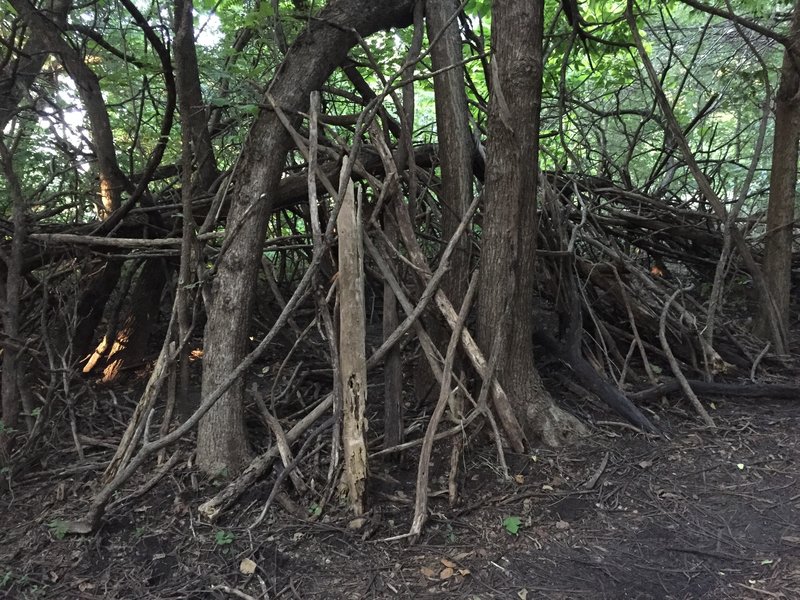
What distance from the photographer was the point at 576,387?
394cm

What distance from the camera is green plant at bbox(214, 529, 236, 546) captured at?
2.63 meters

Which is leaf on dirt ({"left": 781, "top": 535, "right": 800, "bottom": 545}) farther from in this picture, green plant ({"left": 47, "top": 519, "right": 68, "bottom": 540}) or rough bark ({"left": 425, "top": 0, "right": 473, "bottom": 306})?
green plant ({"left": 47, "top": 519, "right": 68, "bottom": 540})

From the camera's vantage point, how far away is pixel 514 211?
3297 millimetres

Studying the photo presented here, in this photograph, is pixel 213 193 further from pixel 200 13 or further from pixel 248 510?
pixel 248 510

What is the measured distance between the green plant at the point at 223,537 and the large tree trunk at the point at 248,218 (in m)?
0.48

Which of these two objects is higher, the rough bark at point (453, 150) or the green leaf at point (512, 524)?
the rough bark at point (453, 150)

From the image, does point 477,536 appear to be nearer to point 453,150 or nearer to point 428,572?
point 428,572

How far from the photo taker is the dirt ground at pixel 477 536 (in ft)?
7.83

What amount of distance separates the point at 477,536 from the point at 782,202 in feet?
12.2

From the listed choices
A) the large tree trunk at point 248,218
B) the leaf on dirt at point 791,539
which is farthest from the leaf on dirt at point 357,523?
the leaf on dirt at point 791,539

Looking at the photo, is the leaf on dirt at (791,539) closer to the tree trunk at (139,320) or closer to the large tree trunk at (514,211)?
the large tree trunk at (514,211)

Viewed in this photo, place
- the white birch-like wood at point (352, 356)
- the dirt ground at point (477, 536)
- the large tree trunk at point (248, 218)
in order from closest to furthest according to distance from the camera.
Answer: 1. the dirt ground at point (477, 536)
2. the white birch-like wood at point (352, 356)
3. the large tree trunk at point (248, 218)

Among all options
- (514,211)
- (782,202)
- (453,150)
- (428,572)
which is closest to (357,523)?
(428,572)

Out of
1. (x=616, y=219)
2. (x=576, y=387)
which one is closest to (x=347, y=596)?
(x=576, y=387)
